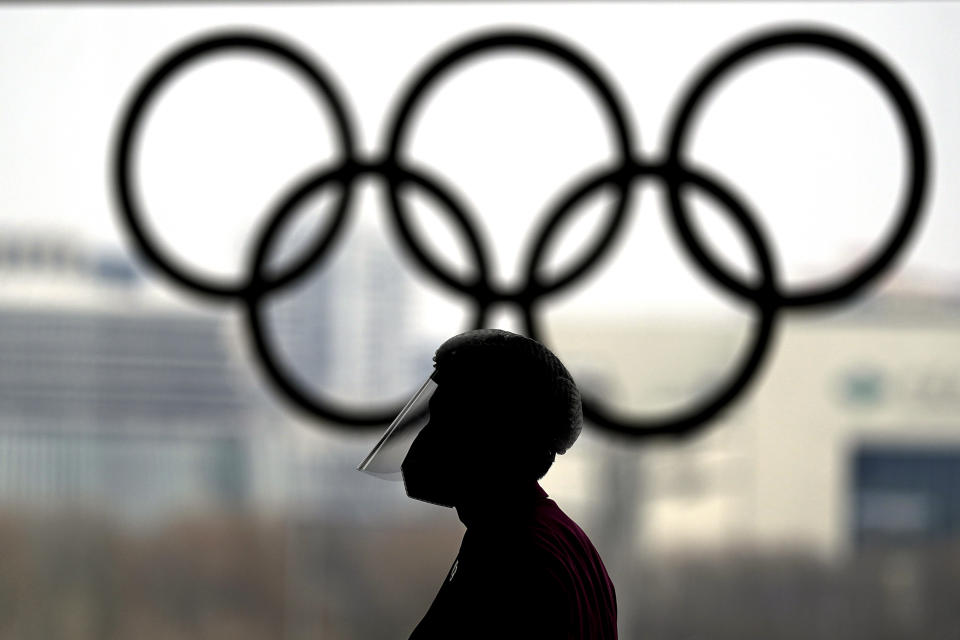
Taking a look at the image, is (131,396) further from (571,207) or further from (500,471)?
(500,471)

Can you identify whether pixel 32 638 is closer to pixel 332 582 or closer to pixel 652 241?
pixel 332 582

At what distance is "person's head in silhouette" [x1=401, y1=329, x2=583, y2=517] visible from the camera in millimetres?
966

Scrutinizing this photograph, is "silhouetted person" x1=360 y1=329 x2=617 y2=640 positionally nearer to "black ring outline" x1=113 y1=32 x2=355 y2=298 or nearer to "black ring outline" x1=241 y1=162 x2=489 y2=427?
"black ring outline" x1=241 y1=162 x2=489 y2=427

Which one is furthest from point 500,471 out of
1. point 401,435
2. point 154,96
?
point 154,96

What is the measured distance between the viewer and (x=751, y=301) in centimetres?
314

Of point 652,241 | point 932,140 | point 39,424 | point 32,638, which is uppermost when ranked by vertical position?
point 932,140

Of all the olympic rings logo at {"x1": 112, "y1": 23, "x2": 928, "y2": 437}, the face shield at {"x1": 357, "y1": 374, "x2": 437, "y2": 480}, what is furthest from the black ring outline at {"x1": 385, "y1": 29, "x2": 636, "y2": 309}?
the face shield at {"x1": 357, "y1": 374, "x2": 437, "y2": 480}

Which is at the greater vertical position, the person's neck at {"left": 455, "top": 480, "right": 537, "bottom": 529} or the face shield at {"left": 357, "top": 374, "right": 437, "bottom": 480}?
the face shield at {"left": 357, "top": 374, "right": 437, "bottom": 480}

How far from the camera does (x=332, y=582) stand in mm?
3980

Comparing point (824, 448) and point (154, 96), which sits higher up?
point (154, 96)

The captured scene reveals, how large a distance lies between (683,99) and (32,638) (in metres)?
2.78

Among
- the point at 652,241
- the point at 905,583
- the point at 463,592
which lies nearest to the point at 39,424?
the point at 652,241

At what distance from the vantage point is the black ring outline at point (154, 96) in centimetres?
331

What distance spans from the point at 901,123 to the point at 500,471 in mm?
2568
